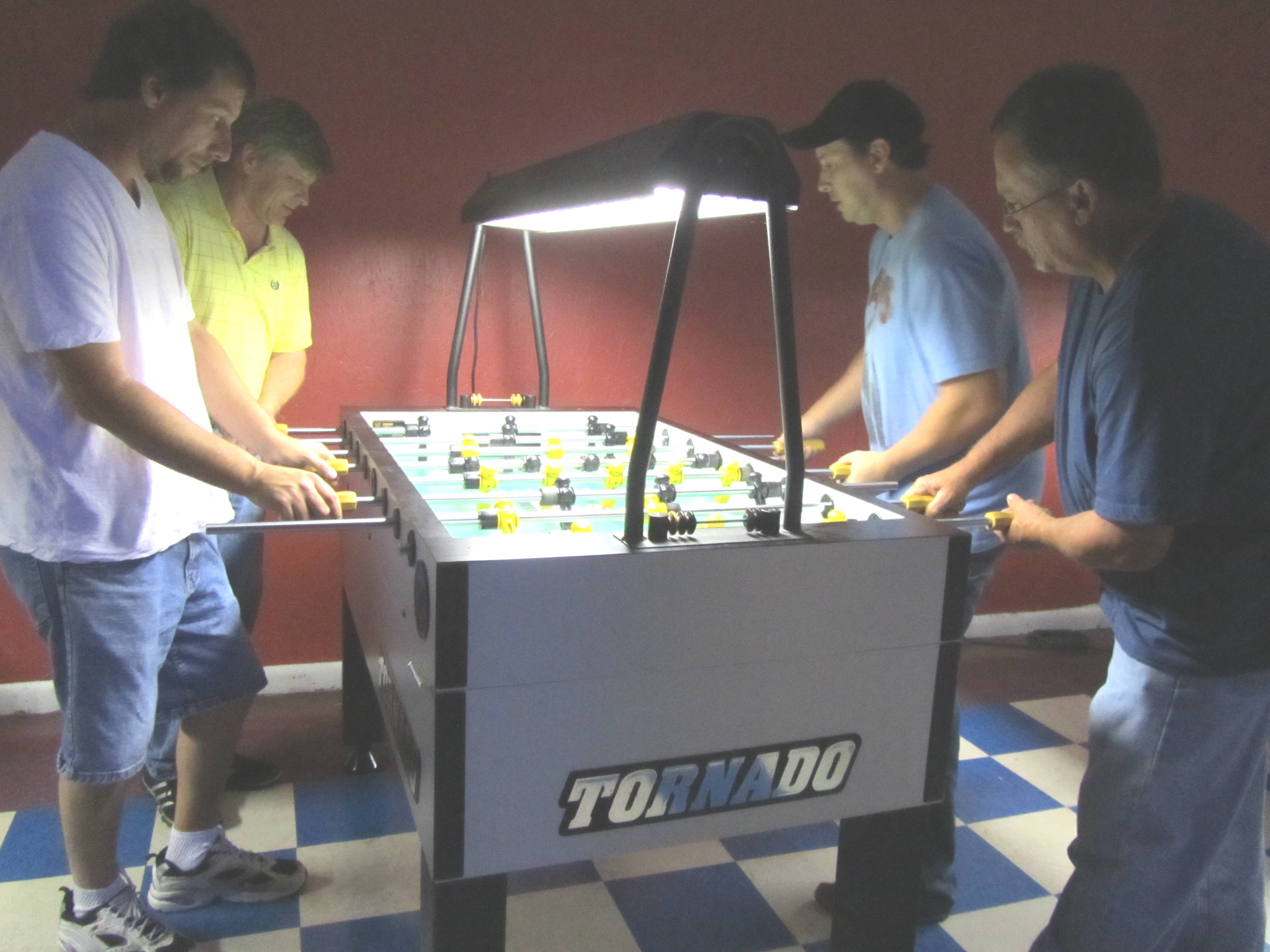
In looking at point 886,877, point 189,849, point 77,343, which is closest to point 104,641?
point 77,343

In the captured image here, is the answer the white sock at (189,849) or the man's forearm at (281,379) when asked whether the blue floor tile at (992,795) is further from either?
the man's forearm at (281,379)

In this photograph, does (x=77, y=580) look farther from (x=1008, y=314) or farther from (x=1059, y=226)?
(x=1008, y=314)

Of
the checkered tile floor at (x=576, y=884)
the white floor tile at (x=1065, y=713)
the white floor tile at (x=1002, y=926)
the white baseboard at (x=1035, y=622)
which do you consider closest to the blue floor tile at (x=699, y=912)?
the checkered tile floor at (x=576, y=884)

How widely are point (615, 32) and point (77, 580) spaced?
227 cm

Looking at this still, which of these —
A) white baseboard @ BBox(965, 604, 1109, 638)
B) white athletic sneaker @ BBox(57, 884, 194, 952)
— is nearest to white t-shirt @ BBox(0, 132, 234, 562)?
white athletic sneaker @ BBox(57, 884, 194, 952)

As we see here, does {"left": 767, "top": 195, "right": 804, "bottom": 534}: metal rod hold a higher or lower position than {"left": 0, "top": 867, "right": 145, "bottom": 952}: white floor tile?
higher

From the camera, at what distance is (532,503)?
72.4 inches

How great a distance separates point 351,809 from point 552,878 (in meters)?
0.58

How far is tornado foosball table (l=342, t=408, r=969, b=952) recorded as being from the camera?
1.23 meters

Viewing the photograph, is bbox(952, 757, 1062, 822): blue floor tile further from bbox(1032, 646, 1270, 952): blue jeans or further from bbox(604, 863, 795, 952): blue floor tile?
bbox(1032, 646, 1270, 952): blue jeans

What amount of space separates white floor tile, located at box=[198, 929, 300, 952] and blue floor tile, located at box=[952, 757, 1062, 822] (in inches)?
61.2

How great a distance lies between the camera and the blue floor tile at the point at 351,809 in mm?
2311

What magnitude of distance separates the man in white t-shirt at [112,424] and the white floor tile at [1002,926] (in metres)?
1.55

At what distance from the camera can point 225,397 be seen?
212 cm
